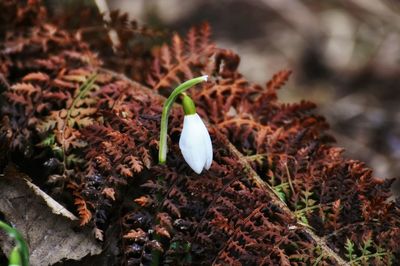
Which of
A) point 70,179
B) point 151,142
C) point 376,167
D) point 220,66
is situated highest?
point 376,167

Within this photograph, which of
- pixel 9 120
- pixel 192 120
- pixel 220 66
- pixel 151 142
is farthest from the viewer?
pixel 220 66

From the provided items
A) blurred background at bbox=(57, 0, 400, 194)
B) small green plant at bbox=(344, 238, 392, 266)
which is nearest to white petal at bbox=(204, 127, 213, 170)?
small green plant at bbox=(344, 238, 392, 266)

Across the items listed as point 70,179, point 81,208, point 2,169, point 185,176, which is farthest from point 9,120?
point 185,176

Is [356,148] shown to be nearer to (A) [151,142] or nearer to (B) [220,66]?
(B) [220,66]

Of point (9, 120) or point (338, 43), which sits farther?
point (338, 43)

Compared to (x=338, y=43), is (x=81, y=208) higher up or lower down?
lower down

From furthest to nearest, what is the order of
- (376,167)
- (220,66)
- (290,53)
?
(290,53) → (376,167) → (220,66)

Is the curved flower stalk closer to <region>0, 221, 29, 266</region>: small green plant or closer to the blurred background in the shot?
<region>0, 221, 29, 266</region>: small green plant

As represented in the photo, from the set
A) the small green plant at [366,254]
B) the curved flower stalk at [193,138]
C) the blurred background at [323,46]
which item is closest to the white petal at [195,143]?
the curved flower stalk at [193,138]

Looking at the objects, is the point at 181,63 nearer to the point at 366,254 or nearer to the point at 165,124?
the point at 165,124
